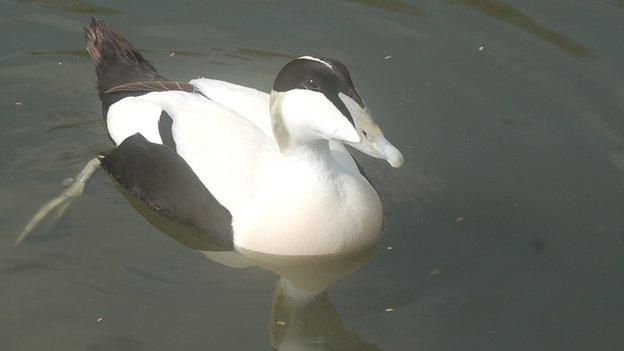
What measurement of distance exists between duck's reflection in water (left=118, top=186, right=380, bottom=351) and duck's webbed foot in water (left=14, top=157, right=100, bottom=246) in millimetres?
436

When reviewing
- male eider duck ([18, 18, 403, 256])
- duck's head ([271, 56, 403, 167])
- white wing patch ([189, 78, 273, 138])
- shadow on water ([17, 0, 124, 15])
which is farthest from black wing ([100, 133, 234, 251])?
shadow on water ([17, 0, 124, 15])

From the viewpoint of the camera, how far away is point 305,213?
509 centimetres

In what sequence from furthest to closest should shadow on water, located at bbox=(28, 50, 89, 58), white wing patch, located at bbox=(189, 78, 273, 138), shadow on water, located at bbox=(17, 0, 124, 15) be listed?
shadow on water, located at bbox=(17, 0, 124, 15), shadow on water, located at bbox=(28, 50, 89, 58), white wing patch, located at bbox=(189, 78, 273, 138)

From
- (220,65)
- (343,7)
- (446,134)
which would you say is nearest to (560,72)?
(446,134)

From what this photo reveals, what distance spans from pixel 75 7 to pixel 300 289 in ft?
9.37

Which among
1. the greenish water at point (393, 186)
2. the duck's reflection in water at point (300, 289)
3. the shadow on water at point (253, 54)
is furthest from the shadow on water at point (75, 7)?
the duck's reflection in water at point (300, 289)

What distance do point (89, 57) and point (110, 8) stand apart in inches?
19.3

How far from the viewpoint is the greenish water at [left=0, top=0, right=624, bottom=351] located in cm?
497

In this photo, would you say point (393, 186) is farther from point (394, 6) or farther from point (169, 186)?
point (394, 6)

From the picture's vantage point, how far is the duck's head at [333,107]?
15.2 ft

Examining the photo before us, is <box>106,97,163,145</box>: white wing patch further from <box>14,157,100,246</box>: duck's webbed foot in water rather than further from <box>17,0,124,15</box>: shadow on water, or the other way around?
<box>17,0,124,15</box>: shadow on water

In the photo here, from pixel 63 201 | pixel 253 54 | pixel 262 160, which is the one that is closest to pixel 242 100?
pixel 262 160

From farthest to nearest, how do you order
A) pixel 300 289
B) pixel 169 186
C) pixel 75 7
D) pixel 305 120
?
pixel 75 7 → pixel 169 186 → pixel 300 289 → pixel 305 120

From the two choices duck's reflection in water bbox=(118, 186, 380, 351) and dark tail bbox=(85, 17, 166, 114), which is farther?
dark tail bbox=(85, 17, 166, 114)
